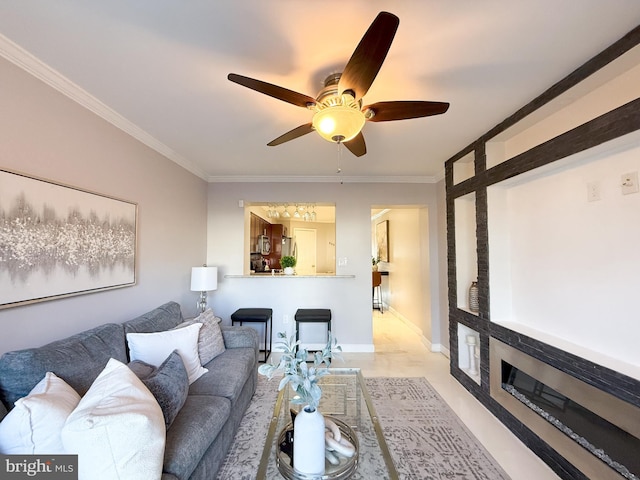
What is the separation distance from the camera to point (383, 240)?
275 inches

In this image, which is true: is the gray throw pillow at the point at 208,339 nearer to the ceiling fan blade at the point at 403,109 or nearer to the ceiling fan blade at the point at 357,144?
the ceiling fan blade at the point at 357,144

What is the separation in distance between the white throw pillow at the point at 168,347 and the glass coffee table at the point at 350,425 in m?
0.70

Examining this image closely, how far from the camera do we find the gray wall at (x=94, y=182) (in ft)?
Answer: 5.04

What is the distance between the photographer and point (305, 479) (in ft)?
4.10

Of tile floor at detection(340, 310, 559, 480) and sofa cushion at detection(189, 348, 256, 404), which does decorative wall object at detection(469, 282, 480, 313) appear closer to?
tile floor at detection(340, 310, 559, 480)

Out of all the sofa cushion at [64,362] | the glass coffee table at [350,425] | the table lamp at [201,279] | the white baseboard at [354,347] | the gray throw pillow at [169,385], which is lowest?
the white baseboard at [354,347]

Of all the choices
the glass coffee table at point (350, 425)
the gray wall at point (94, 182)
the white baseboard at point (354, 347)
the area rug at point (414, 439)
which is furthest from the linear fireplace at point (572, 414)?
the gray wall at point (94, 182)

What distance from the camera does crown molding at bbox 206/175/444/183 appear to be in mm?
3939

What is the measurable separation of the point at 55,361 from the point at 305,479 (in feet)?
4.46

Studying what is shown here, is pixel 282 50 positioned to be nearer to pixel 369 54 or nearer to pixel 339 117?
pixel 339 117

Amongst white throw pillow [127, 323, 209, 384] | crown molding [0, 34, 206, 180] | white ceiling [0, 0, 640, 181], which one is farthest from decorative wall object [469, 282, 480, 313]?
crown molding [0, 34, 206, 180]

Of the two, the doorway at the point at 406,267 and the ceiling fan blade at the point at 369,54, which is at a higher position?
the ceiling fan blade at the point at 369,54

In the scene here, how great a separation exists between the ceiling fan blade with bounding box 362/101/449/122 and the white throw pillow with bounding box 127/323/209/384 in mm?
1996

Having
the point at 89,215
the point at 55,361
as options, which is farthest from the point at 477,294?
the point at 89,215
